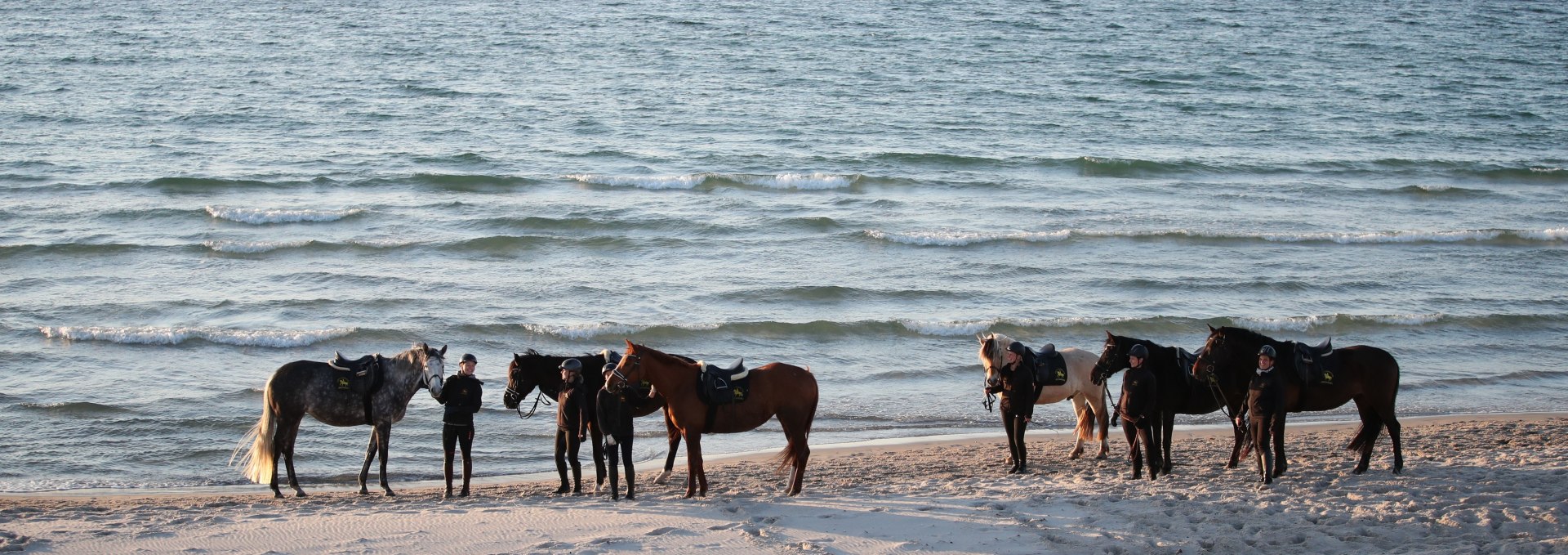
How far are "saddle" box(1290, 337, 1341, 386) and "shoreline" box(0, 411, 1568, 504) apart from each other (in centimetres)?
207

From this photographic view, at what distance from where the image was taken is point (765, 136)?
1133 inches

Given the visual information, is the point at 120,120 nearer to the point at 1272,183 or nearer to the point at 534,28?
the point at 534,28

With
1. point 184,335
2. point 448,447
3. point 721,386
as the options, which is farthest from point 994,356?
point 184,335

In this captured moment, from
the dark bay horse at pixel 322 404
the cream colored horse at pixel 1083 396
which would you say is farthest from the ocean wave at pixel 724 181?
the dark bay horse at pixel 322 404

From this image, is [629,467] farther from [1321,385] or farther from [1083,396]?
[1321,385]

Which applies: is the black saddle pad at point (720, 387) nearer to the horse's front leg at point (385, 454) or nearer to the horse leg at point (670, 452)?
the horse leg at point (670, 452)

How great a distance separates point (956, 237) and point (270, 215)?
1200 centimetres

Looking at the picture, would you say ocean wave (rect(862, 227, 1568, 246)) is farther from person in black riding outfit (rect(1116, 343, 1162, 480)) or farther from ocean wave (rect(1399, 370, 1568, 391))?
person in black riding outfit (rect(1116, 343, 1162, 480))

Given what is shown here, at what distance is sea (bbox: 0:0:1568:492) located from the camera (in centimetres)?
1340

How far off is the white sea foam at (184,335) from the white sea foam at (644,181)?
10179 mm

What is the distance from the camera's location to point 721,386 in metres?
8.84

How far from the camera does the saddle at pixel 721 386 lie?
884 cm

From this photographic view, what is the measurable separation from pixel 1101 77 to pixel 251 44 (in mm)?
25982

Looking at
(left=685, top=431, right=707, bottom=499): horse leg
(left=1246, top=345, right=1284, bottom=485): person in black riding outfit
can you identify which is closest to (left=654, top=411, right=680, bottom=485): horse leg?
(left=685, top=431, right=707, bottom=499): horse leg
